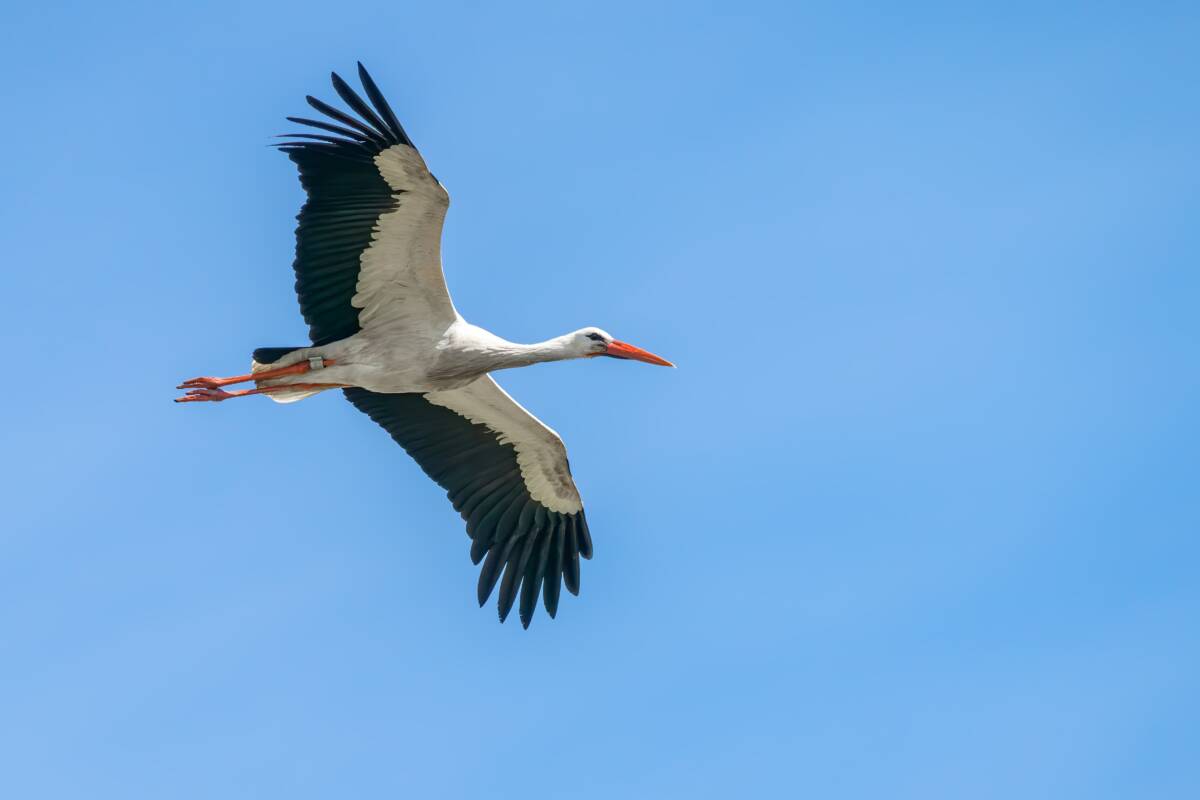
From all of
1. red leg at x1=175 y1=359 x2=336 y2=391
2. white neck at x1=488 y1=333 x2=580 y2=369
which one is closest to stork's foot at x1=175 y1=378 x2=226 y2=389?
red leg at x1=175 y1=359 x2=336 y2=391

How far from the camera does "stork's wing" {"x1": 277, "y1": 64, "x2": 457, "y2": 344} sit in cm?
1748

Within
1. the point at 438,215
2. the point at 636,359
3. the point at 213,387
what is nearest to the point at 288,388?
the point at 213,387

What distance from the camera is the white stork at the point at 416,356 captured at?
58.1 feet

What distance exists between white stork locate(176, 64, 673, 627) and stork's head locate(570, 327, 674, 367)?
0.06 ft

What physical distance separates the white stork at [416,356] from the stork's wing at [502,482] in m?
0.01

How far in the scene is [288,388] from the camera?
738 inches

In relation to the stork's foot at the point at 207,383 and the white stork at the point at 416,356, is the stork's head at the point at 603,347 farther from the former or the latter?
the stork's foot at the point at 207,383

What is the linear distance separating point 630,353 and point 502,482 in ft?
7.13

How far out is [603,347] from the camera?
19234 mm

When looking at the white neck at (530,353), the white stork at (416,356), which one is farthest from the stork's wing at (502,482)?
the white neck at (530,353)

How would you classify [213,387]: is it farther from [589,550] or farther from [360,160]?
[589,550]

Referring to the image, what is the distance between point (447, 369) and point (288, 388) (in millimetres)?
1633

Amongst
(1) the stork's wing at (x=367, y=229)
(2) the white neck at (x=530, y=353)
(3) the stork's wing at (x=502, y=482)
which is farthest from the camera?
(3) the stork's wing at (x=502, y=482)

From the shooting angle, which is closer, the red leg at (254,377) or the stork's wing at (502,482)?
the red leg at (254,377)
